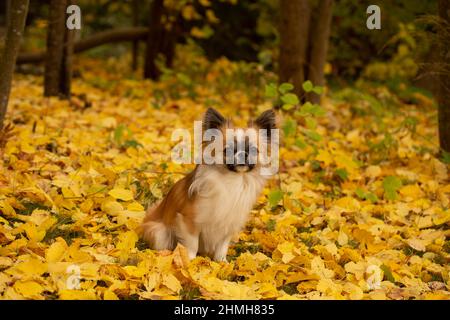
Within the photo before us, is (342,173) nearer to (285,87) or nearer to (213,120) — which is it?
(285,87)

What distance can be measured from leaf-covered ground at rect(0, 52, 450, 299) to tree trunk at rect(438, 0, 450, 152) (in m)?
0.37

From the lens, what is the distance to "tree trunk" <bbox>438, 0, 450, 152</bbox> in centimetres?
646

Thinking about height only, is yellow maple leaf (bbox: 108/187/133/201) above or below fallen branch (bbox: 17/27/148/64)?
below

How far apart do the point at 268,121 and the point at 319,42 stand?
4.80 metres

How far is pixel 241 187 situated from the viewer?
14.0ft

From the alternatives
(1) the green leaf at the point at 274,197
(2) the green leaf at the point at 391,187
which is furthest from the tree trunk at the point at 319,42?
(1) the green leaf at the point at 274,197

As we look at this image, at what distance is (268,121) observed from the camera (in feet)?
14.3

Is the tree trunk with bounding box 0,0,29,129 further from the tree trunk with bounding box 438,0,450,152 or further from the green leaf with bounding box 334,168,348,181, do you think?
the tree trunk with bounding box 438,0,450,152

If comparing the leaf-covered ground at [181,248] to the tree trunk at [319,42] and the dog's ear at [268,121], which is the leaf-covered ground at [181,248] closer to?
the tree trunk at [319,42]

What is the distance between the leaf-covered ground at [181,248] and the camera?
3.69m

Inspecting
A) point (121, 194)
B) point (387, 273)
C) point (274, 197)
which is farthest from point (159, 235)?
point (387, 273)

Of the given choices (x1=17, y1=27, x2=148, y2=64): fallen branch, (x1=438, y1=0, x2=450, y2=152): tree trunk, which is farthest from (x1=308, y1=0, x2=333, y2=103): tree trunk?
(x1=17, y1=27, x2=148, y2=64): fallen branch

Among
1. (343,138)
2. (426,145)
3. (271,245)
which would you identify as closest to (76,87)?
(343,138)

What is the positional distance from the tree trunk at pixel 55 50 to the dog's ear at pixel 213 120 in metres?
4.18
